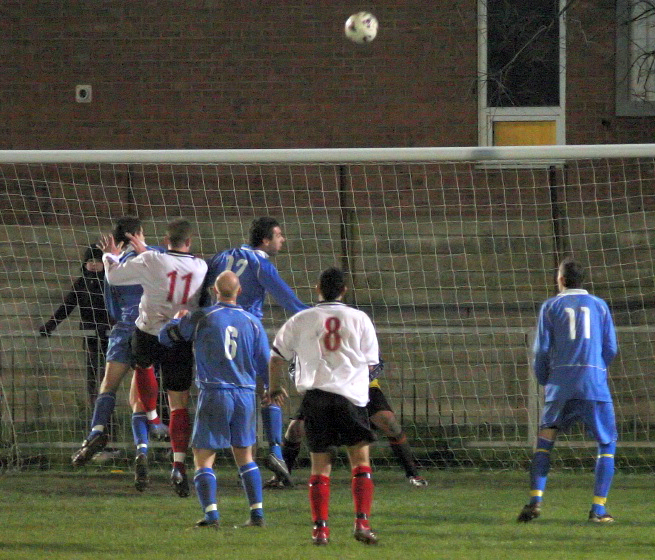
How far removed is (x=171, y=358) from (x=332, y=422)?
1803 mm

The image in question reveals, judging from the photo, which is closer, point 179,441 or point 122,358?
point 179,441

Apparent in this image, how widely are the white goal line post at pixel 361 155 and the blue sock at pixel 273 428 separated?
1.90 metres

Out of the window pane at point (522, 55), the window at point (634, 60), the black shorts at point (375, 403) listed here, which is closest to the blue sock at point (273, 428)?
the black shorts at point (375, 403)

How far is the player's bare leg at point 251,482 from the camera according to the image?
6.59 m

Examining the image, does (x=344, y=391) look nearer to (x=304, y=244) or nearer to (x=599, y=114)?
(x=304, y=244)

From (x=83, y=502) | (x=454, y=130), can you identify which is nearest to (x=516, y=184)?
(x=454, y=130)

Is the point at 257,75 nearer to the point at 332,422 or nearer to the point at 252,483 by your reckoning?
the point at 252,483

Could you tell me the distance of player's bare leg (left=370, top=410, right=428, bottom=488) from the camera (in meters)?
8.26

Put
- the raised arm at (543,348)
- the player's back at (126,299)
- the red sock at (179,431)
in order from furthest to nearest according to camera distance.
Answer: the player's back at (126,299)
the red sock at (179,431)
the raised arm at (543,348)

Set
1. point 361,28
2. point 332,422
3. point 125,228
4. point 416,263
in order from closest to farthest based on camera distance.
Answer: point 332,422, point 125,228, point 361,28, point 416,263

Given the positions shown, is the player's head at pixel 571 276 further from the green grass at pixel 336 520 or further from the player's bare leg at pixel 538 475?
the green grass at pixel 336 520

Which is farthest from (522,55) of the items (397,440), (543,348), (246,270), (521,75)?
(543,348)

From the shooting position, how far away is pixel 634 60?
13773 millimetres

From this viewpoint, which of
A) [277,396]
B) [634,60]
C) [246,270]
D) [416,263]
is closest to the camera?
[277,396]
